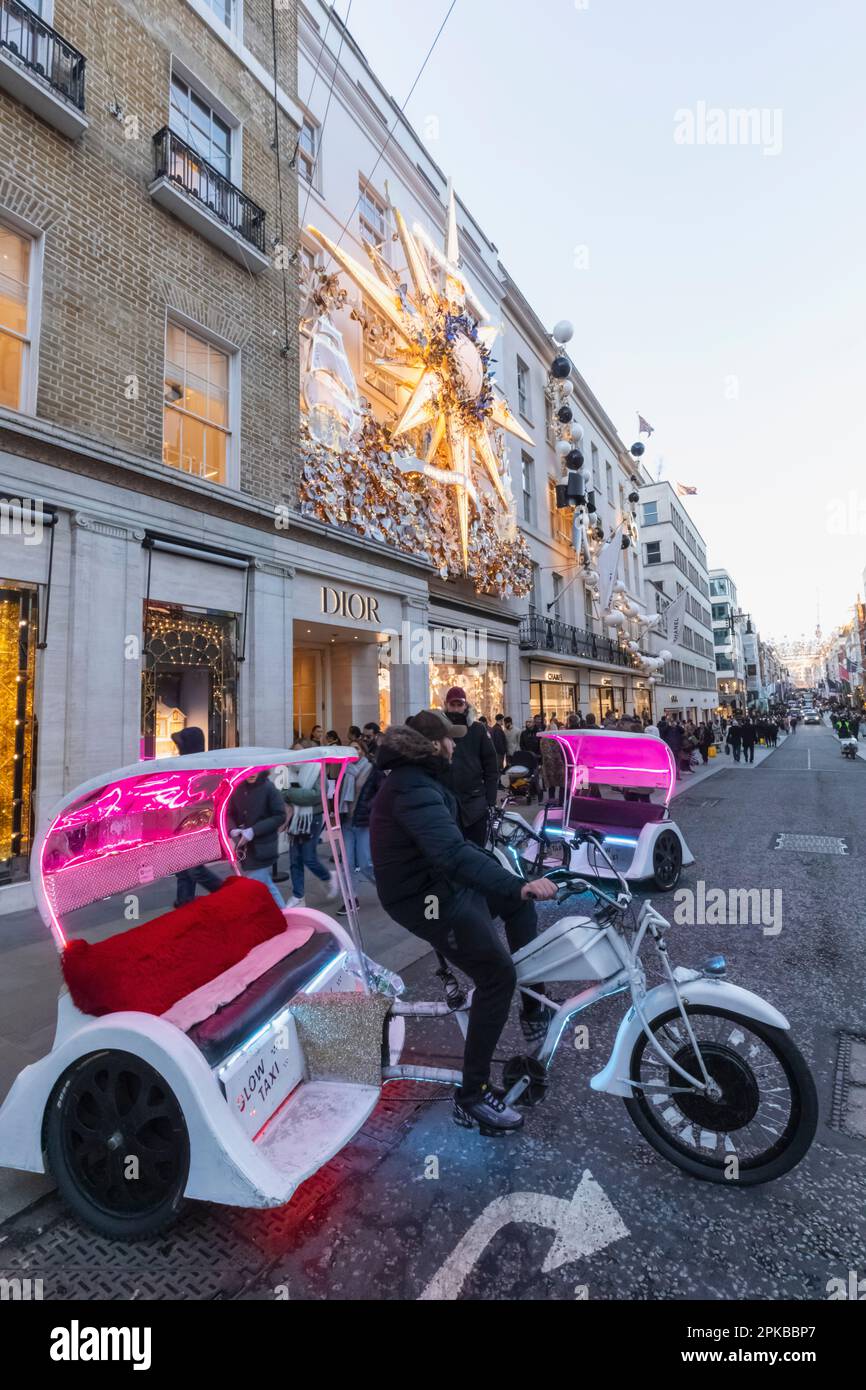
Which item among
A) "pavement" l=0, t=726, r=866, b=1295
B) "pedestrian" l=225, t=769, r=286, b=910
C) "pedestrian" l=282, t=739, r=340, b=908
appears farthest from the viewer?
"pedestrian" l=282, t=739, r=340, b=908

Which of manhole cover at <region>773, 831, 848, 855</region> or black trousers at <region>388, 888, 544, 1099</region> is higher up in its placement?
black trousers at <region>388, 888, 544, 1099</region>

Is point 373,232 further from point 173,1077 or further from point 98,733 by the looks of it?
point 173,1077

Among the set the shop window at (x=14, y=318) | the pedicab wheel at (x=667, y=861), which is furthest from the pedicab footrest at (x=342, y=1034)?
the shop window at (x=14, y=318)

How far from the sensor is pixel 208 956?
3.18 metres

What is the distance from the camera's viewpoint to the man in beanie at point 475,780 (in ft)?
21.1

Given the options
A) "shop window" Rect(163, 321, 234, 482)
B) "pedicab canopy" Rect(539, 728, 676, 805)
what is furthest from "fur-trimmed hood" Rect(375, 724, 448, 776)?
"shop window" Rect(163, 321, 234, 482)

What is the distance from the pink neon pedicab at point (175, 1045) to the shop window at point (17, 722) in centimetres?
470

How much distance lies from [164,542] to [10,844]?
4318 mm

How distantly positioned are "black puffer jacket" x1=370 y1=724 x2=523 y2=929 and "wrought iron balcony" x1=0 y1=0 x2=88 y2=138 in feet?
31.2

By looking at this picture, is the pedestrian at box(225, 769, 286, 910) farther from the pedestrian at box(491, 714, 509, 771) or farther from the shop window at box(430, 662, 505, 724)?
the shop window at box(430, 662, 505, 724)

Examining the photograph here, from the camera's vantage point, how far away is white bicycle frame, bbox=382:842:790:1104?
2.71 m

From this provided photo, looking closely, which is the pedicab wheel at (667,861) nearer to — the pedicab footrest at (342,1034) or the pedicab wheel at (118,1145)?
the pedicab footrest at (342,1034)
